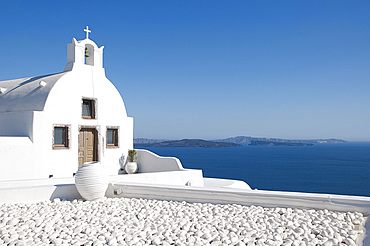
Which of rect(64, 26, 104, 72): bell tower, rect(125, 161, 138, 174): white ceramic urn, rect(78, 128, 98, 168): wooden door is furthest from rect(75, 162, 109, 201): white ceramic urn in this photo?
rect(64, 26, 104, 72): bell tower

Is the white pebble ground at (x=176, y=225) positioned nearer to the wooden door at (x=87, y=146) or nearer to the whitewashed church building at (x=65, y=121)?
the whitewashed church building at (x=65, y=121)

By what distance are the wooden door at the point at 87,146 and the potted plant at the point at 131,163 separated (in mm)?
1349

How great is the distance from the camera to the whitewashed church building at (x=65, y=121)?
11.4 meters

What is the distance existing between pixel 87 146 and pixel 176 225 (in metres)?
8.62

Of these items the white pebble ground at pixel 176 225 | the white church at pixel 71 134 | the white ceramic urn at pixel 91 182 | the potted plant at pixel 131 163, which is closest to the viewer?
the white pebble ground at pixel 176 225

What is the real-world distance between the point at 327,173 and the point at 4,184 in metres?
68.8

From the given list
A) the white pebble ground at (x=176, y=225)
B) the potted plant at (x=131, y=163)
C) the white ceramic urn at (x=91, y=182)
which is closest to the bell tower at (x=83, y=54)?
the potted plant at (x=131, y=163)

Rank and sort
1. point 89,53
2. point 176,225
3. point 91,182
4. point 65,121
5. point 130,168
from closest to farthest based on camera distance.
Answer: point 176,225 < point 91,182 < point 65,121 < point 130,168 < point 89,53

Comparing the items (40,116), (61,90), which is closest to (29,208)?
(40,116)

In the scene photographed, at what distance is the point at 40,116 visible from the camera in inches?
460

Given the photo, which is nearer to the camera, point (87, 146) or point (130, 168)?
point (87, 146)

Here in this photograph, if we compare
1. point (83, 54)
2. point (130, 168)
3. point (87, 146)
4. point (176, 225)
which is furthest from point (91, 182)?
point (83, 54)

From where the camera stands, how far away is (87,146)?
1325cm

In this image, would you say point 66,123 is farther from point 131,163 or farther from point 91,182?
point 91,182
